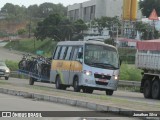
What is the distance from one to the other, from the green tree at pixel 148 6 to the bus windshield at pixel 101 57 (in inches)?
4257

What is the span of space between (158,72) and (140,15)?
11662cm

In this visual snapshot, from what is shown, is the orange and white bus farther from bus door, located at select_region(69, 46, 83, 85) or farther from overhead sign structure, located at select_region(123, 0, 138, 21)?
overhead sign structure, located at select_region(123, 0, 138, 21)

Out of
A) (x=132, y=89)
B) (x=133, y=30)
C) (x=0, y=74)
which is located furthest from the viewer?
(x=133, y=30)

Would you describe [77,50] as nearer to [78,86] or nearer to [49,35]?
[78,86]

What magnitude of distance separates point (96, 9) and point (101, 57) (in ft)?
377

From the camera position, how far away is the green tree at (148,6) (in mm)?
133375

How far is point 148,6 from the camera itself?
135875mm

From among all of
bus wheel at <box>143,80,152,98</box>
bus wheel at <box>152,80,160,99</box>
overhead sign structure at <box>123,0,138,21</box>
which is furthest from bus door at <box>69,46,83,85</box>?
overhead sign structure at <box>123,0,138,21</box>

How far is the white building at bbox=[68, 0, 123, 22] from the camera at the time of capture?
136875 mm

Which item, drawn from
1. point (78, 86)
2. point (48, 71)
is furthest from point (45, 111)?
point (48, 71)

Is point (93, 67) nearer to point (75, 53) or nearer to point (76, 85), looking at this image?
point (76, 85)

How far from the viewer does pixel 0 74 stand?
4259 cm

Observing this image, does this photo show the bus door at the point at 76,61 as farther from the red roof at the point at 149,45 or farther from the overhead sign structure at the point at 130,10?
the overhead sign structure at the point at 130,10

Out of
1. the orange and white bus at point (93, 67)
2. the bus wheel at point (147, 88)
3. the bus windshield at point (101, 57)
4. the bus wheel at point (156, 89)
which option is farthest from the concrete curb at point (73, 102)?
the bus wheel at point (147, 88)
